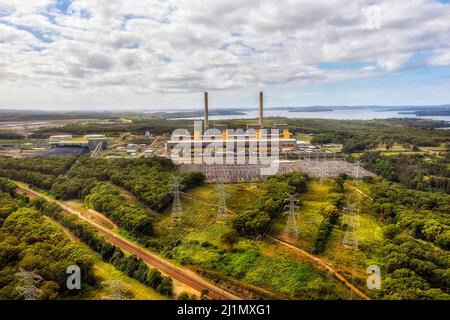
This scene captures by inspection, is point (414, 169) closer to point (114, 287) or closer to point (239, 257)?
point (239, 257)

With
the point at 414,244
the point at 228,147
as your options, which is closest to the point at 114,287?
the point at 414,244

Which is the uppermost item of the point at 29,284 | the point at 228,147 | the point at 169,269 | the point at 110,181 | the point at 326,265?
the point at 228,147

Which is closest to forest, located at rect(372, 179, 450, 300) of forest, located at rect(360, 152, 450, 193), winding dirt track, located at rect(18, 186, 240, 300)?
winding dirt track, located at rect(18, 186, 240, 300)

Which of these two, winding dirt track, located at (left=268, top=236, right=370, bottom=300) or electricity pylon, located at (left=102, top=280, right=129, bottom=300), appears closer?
electricity pylon, located at (left=102, top=280, right=129, bottom=300)

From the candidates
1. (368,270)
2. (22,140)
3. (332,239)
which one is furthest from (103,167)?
(22,140)

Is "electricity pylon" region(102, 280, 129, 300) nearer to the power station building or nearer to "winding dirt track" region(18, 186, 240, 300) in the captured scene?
"winding dirt track" region(18, 186, 240, 300)

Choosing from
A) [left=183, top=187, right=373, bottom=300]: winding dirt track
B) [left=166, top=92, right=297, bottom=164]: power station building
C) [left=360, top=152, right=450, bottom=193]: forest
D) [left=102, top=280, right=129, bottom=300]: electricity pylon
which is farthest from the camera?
[left=166, top=92, right=297, bottom=164]: power station building

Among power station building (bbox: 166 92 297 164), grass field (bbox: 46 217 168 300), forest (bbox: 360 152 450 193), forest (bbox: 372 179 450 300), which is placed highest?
power station building (bbox: 166 92 297 164)

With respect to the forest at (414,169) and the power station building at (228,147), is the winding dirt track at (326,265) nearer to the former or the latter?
the forest at (414,169)

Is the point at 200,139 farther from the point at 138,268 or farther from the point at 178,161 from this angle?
the point at 138,268
